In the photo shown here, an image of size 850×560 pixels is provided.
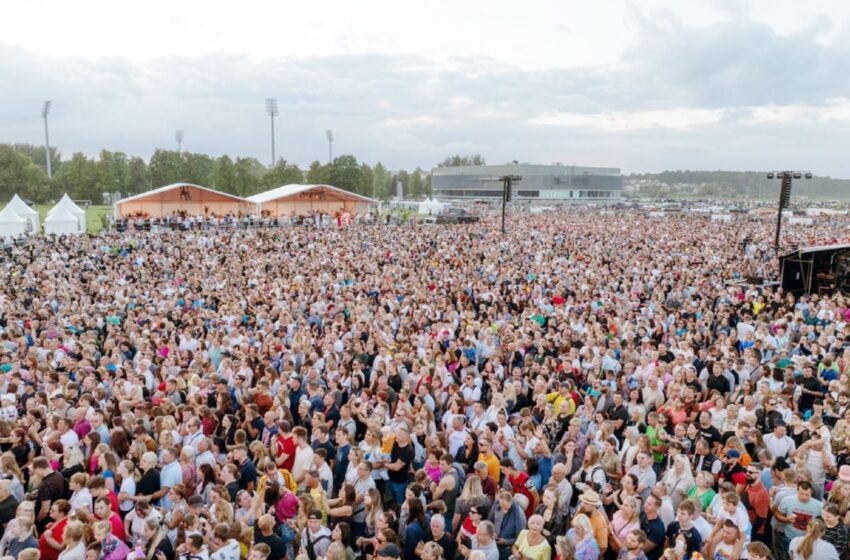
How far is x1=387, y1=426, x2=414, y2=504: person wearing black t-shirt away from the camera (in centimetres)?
576

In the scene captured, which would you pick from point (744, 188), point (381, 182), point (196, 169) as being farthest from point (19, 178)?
point (744, 188)

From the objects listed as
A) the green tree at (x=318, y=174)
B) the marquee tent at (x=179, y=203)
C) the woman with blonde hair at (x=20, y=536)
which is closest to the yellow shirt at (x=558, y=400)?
the woman with blonde hair at (x=20, y=536)

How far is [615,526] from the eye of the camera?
14.9 feet

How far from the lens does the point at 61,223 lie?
28.6m

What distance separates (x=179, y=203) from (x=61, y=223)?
321 inches

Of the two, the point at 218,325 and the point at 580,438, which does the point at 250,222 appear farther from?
the point at 580,438

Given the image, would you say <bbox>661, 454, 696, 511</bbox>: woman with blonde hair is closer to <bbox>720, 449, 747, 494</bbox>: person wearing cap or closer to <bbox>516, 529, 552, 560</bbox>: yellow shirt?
<bbox>720, 449, 747, 494</bbox>: person wearing cap

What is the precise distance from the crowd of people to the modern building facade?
303ft

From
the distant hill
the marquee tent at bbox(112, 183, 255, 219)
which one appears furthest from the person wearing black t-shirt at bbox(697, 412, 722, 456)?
the distant hill

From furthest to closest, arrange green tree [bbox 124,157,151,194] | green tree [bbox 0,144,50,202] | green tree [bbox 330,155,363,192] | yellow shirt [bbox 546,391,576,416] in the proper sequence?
green tree [bbox 124,157,151,194]
green tree [bbox 0,144,50,202]
green tree [bbox 330,155,363,192]
yellow shirt [bbox 546,391,576,416]

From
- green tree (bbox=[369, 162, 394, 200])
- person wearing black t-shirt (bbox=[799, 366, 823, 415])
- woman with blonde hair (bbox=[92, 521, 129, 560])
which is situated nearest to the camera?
woman with blonde hair (bbox=[92, 521, 129, 560])

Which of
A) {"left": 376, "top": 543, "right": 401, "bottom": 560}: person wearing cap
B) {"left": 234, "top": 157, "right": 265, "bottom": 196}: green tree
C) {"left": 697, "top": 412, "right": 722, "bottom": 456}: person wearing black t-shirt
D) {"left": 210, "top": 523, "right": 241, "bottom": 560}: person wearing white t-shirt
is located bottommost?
{"left": 210, "top": 523, "right": 241, "bottom": 560}: person wearing white t-shirt

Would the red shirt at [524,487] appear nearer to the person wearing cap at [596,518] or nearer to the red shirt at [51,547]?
the person wearing cap at [596,518]

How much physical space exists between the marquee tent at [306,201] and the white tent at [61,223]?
10.9 metres
